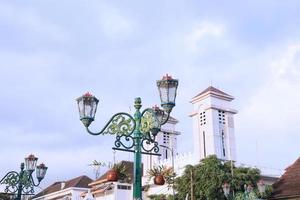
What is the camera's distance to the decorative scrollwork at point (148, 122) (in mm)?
8602

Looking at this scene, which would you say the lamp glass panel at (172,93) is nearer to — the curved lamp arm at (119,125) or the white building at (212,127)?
the curved lamp arm at (119,125)

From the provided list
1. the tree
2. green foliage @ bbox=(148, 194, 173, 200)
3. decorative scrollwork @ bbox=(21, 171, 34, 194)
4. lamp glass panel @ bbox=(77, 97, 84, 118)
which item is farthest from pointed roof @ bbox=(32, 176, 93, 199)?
lamp glass panel @ bbox=(77, 97, 84, 118)

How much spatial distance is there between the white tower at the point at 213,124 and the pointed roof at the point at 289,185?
18.8 meters

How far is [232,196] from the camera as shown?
80.8ft

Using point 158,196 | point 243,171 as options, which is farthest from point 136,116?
point 158,196

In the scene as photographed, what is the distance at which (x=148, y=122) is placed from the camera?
8.62 meters

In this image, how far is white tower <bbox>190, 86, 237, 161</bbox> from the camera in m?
35.9

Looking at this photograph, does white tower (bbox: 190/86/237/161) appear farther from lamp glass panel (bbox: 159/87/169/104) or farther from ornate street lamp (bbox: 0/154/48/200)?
lamp glass panel (bbox: 159/87/169/104)

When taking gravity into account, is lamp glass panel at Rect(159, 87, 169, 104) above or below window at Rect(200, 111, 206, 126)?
below

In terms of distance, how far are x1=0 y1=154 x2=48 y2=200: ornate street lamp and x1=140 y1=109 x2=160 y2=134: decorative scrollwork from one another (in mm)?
6698

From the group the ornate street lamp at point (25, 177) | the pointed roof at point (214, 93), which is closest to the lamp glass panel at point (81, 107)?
the ornate street lamp at point (25, 177)

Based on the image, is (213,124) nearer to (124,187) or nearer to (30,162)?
(124,187)

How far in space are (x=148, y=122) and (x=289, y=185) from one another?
8729 mm

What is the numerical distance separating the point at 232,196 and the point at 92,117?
57.5 ft
